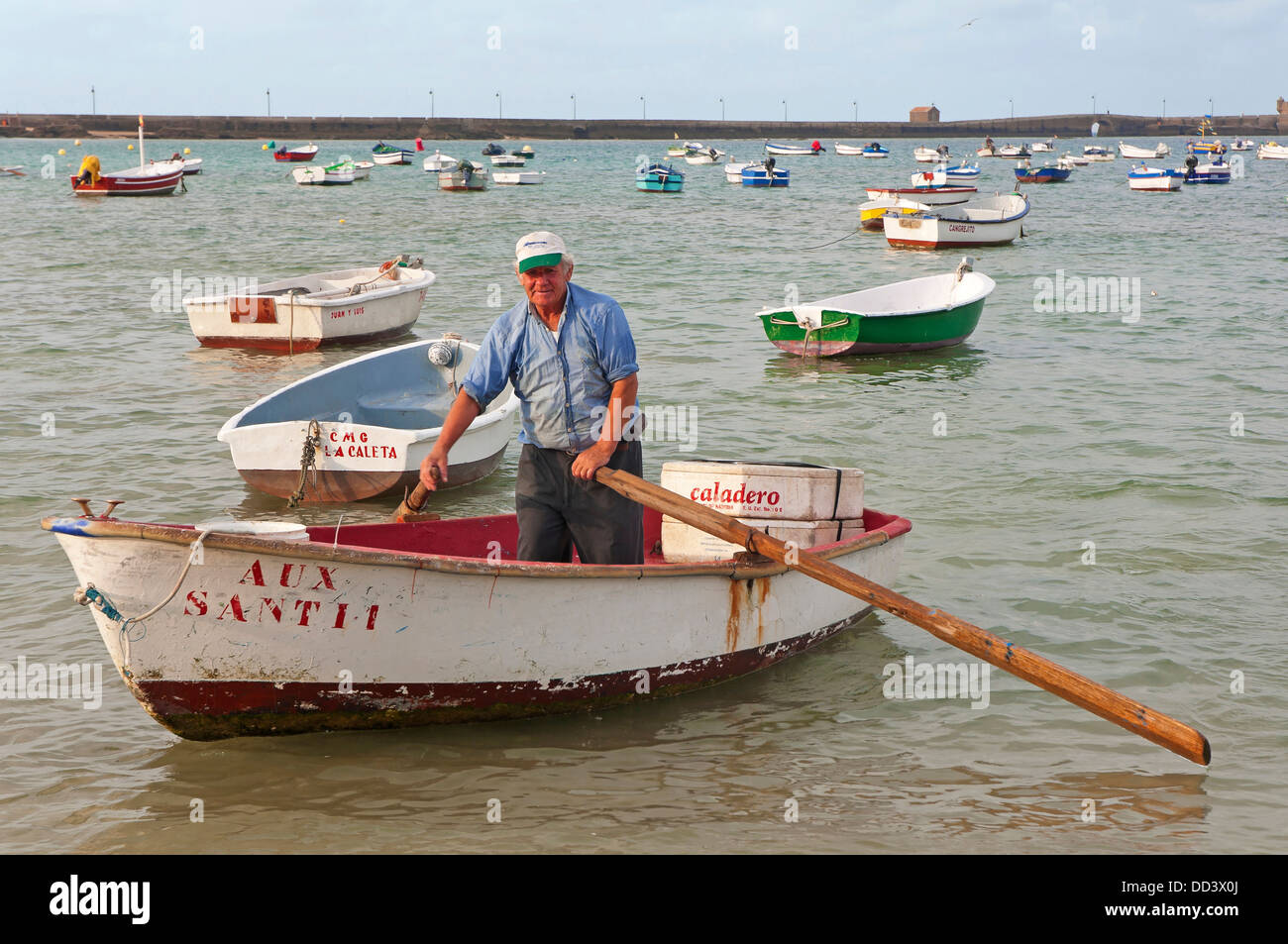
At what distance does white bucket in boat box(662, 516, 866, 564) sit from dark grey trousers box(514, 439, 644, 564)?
0.85m

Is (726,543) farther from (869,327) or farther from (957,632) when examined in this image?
(869,327)

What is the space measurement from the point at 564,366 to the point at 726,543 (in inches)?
65.4

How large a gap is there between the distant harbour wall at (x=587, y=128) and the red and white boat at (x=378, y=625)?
122m

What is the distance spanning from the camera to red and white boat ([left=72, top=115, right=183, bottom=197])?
142 ft

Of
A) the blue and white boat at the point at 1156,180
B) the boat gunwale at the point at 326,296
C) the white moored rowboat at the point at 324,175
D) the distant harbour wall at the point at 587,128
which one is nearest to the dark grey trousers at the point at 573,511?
the boat gunwale at the point at 326,296

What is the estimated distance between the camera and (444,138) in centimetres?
12581

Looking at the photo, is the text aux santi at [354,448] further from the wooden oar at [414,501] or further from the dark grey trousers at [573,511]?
the dark grey trousers at [573,511]

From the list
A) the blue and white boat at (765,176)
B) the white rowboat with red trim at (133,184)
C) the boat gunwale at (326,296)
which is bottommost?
the boat gunwale at (326,296)

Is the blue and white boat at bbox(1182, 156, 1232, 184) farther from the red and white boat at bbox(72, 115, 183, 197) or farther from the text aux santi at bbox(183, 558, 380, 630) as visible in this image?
the text aux santi at bbox(183, 558, 380, 630)

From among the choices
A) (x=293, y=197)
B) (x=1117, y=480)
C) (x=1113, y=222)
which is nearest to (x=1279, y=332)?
(x=1117, y=480)

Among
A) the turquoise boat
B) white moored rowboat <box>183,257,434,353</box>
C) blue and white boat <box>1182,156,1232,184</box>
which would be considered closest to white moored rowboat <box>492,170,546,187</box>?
blue and white boat <box>1182,156,1232,184</box>

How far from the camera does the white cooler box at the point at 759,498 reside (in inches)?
265

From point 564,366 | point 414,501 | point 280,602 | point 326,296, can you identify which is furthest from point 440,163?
point 280,602

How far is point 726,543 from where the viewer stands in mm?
6641
